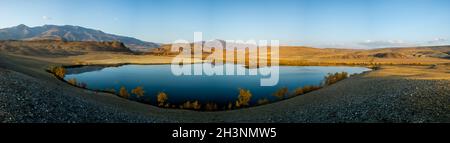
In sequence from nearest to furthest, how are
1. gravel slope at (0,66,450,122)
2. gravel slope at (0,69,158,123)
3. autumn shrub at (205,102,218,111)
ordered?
gravel slope at (0,69,158,123) < gravel slope at (0,66,450,122) < autumn shrub at (205,102,218,111)

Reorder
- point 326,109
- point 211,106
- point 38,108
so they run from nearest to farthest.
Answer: point 38,108, point 326,109, point 211,106

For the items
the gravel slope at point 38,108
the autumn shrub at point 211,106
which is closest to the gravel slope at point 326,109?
the gravel slope at point 38,108

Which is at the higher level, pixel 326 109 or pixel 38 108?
pixel 38 108

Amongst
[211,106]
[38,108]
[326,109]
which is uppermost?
[38,108]

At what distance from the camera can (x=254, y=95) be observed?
47.5 m

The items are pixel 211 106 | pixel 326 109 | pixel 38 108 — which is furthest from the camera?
pixel 211 106

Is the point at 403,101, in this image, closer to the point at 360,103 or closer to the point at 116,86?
the point at 360,103

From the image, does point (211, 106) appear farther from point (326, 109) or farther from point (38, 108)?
point (38, 108)

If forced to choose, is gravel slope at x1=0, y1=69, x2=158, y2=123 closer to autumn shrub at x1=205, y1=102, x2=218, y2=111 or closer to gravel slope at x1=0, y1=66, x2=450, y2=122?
gravel slope at x1=0, y1=66, x2=450, y2=122

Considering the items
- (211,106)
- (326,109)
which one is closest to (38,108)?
(326,109)

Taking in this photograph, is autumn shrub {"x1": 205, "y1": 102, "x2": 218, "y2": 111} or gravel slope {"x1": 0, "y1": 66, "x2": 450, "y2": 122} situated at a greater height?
gravel slope {"x1": 0, "y1": 66, "x2": 450, "y2": 122}

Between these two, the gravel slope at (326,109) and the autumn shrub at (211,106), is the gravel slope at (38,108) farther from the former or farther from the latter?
the autumn shrub at (211,106)

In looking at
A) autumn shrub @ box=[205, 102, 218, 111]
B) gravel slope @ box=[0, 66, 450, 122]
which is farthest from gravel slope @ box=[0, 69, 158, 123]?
autumn shrub @ box=[205, 102, 218, 111]

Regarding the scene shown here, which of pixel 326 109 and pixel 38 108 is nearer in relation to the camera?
pixel 38 108
